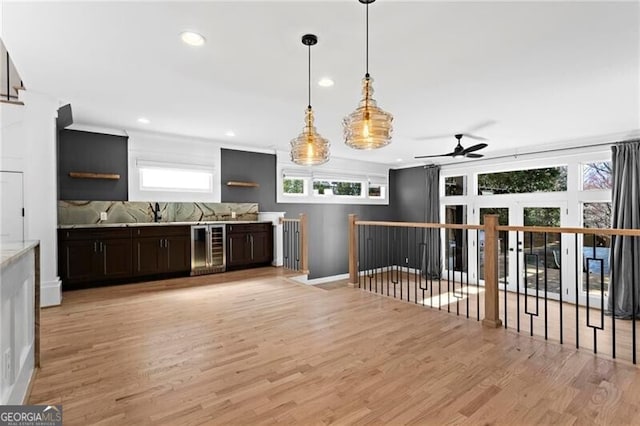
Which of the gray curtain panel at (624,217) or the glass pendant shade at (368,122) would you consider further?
the gray curtain panel at (624,217)

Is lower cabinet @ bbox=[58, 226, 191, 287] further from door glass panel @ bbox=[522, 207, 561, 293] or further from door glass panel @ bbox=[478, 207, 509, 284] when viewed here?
door glass panel @ bbox=[522, 207, 561, 293]

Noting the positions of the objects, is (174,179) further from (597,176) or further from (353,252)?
(597,176)

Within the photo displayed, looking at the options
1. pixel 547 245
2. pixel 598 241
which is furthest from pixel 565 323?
pixel 598 241

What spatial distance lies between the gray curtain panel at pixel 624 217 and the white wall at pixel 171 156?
23.5ft

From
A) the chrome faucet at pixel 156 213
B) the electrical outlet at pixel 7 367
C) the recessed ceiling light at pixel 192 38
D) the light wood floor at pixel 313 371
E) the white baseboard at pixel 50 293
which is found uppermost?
the recessed ceiling light at pixel 192 38

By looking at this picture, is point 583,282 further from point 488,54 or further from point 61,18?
point 61,18

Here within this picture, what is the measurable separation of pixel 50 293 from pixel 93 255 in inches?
35.0

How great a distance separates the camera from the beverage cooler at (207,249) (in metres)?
5.68

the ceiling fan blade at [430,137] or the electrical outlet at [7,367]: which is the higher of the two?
the ceiling fan blade at [430,137]

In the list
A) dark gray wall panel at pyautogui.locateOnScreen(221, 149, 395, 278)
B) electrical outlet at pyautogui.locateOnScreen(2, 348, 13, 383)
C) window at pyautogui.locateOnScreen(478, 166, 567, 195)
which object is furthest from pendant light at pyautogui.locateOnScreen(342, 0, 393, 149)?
window at pyautogui.locateOnScreen(478, 166, 567, 195)

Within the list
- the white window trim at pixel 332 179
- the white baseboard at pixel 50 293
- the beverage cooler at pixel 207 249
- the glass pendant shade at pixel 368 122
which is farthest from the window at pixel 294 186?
the glass pendant shade at pixel 368 122

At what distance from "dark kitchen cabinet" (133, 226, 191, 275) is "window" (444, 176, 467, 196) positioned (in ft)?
21.0

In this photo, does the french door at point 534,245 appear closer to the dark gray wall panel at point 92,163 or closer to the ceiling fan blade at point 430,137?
the ceiling fan blade at point 430,137

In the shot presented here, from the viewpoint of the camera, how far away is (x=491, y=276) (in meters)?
3.44
